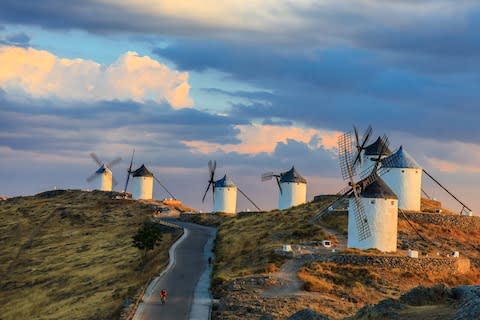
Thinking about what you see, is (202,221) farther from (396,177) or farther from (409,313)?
(409,313)

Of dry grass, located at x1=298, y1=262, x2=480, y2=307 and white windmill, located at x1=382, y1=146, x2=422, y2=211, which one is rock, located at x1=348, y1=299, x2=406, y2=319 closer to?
dry grass, located at x1=298, y1=262, x2=480, y2=307

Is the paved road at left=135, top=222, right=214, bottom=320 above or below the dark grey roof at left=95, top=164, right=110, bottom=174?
below

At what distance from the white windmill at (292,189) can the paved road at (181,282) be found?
19.5 meters

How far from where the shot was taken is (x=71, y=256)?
75125 millimetres

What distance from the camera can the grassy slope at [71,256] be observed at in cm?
5278

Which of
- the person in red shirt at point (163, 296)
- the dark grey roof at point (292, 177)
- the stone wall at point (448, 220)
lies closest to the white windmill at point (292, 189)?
the dark grey roof at point (292, 177)

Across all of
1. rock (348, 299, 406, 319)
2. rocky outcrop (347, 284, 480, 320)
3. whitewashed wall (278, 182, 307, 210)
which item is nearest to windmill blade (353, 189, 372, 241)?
rocky outcrop (347, 284, 480, 320)

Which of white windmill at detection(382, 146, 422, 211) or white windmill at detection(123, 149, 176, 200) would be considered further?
white windmill at detection(123, 149, 176, 200)

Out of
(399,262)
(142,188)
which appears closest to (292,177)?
(142,188)

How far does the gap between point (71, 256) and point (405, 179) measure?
36.6 m

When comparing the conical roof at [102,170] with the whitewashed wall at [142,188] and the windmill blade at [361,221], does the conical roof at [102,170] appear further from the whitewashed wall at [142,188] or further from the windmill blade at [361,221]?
the windmill blade at [361,221]

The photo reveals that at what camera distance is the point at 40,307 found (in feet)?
185

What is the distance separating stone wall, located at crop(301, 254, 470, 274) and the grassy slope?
13309 millimetres

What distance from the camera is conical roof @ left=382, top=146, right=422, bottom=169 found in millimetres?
66688
